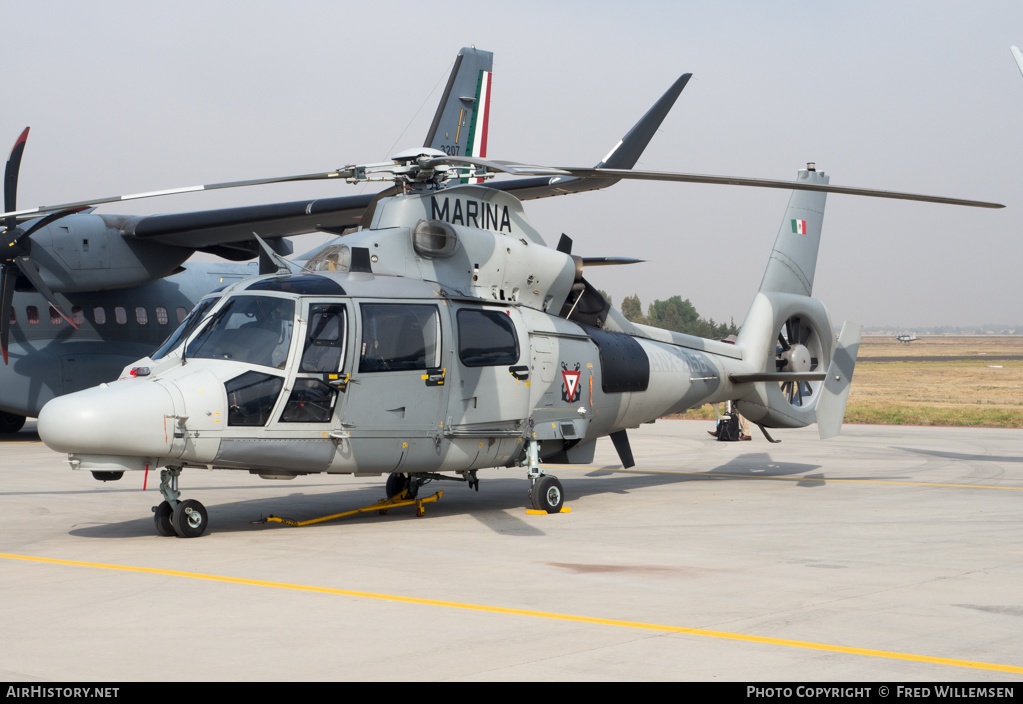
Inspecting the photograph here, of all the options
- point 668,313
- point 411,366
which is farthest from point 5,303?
point 668,313

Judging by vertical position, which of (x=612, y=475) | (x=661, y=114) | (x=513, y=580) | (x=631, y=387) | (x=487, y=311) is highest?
(x=661, y=114)

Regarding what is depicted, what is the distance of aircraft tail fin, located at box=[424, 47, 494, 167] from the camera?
25.0 m

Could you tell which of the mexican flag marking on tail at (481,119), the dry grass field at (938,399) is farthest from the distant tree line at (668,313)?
the mexican flag marking on tail at (481,119)

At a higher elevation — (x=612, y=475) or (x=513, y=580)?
(x=513, y=580)

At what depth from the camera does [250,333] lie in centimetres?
969

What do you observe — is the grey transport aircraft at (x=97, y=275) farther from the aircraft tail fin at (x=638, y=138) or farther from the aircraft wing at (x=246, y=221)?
the aircraft tail fin at (x=638, y=138)

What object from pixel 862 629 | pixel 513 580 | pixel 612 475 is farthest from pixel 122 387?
pixel 612 475

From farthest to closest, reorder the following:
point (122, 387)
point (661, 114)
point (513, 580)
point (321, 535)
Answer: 1. point (661, 114)
2. point (321, 535)
3. point (122, 387)
4. point (513, 580)

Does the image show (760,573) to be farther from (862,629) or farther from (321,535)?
(321,535)

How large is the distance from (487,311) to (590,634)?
20.0ft

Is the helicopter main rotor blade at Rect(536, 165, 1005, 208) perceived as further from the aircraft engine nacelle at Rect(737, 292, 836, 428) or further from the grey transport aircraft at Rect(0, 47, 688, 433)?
the grey transport aircraft at Rect(0, 47, 688, 433)

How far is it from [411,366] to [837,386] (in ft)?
20.6

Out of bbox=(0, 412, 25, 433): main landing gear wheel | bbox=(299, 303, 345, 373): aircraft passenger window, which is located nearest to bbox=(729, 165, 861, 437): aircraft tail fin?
bbox=(299, 303, 345, 373): aircraft passenger window
